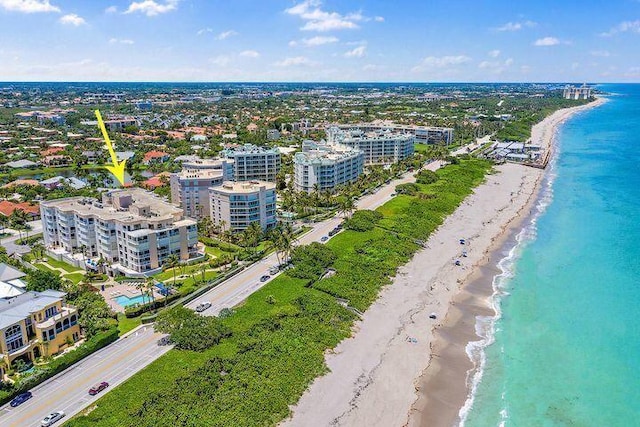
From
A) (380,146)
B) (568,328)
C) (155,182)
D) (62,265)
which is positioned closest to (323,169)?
(155,182)

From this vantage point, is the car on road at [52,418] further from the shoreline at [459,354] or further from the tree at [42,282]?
the shoreline at [459,354]

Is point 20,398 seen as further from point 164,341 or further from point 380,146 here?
point 380,146

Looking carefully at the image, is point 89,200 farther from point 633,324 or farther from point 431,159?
point 431,159

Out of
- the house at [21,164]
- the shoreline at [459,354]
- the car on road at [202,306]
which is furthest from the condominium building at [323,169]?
the house at [21,164]

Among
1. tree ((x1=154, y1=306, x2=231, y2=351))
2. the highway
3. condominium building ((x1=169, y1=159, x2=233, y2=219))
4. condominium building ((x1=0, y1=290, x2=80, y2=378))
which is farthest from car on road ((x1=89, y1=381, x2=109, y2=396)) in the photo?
condominium building ((x1=169, y1=159, x2=233, y2=219))

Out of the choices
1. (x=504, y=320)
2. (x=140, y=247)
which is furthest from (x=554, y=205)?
(x=140, y=247)
